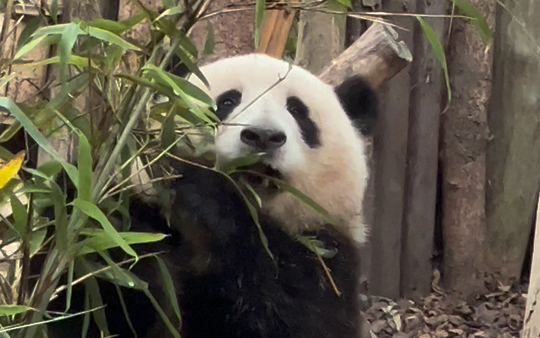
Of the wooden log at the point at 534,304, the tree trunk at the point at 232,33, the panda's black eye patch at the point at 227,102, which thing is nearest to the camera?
the wooden log at the point at 534,304

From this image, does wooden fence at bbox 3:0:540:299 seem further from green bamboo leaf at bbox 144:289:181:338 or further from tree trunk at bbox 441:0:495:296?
green bamboo leaf at bbox 144:289:181:338

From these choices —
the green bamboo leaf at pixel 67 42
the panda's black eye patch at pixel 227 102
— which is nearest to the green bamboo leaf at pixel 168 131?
the green bamboo leaf at pixel 67 42

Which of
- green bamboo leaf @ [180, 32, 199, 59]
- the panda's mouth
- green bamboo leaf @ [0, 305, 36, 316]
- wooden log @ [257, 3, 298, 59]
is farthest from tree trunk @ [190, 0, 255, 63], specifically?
green bamboo leaf @ [0, 305, 36, 316]

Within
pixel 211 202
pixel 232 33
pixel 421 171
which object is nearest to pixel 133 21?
pixel 211 202

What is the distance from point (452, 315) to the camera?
1.34m

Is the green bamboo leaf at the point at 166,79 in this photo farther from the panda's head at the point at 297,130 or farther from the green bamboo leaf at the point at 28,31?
the panda's head at the point at 297,130

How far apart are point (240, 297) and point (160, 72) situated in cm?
49

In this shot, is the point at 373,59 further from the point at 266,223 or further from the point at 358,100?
the point at 266,223

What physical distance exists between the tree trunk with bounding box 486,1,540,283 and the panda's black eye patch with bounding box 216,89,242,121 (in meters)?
0.59

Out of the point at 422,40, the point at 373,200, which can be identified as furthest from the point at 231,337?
the point at 422,40

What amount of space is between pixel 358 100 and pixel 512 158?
416mm

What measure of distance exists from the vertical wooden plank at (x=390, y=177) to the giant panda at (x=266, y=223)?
0.10 metres

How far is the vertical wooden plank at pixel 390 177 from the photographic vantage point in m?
1.24

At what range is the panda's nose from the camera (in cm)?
94
